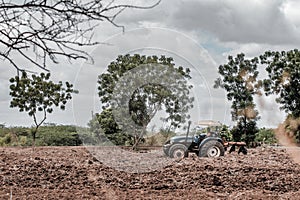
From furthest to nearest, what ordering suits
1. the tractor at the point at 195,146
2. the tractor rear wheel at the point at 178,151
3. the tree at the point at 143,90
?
the tractor at the point at 195,146 → the tractor rear wheel at the point at 178,151 → the tree at the point at 143,90

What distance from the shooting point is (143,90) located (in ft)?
39.1

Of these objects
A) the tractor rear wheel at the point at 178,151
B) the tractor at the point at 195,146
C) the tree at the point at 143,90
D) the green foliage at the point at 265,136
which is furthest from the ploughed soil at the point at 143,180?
the green foliage at the point at 265,136

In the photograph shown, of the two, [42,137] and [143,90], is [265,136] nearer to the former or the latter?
[42,137]

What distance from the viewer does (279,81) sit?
20.3 meters

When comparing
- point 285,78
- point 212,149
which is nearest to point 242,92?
point 285,78

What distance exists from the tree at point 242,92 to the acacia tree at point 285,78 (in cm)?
66

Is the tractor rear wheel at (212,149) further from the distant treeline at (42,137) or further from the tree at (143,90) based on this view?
the distant treeline at (42,137)

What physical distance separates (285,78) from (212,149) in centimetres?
798

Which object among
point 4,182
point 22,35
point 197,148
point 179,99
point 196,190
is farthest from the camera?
point 197,148

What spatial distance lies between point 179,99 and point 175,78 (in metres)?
0.50

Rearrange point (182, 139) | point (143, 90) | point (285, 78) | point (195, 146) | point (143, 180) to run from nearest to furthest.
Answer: point (143, 180) < point (143, 90) < point (182, 139) < point (195, 146) < point (285, 78)

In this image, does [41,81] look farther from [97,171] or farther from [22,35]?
[22,35]

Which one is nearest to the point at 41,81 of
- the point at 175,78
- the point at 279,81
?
the point at 175,78

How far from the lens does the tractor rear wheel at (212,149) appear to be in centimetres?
1277
